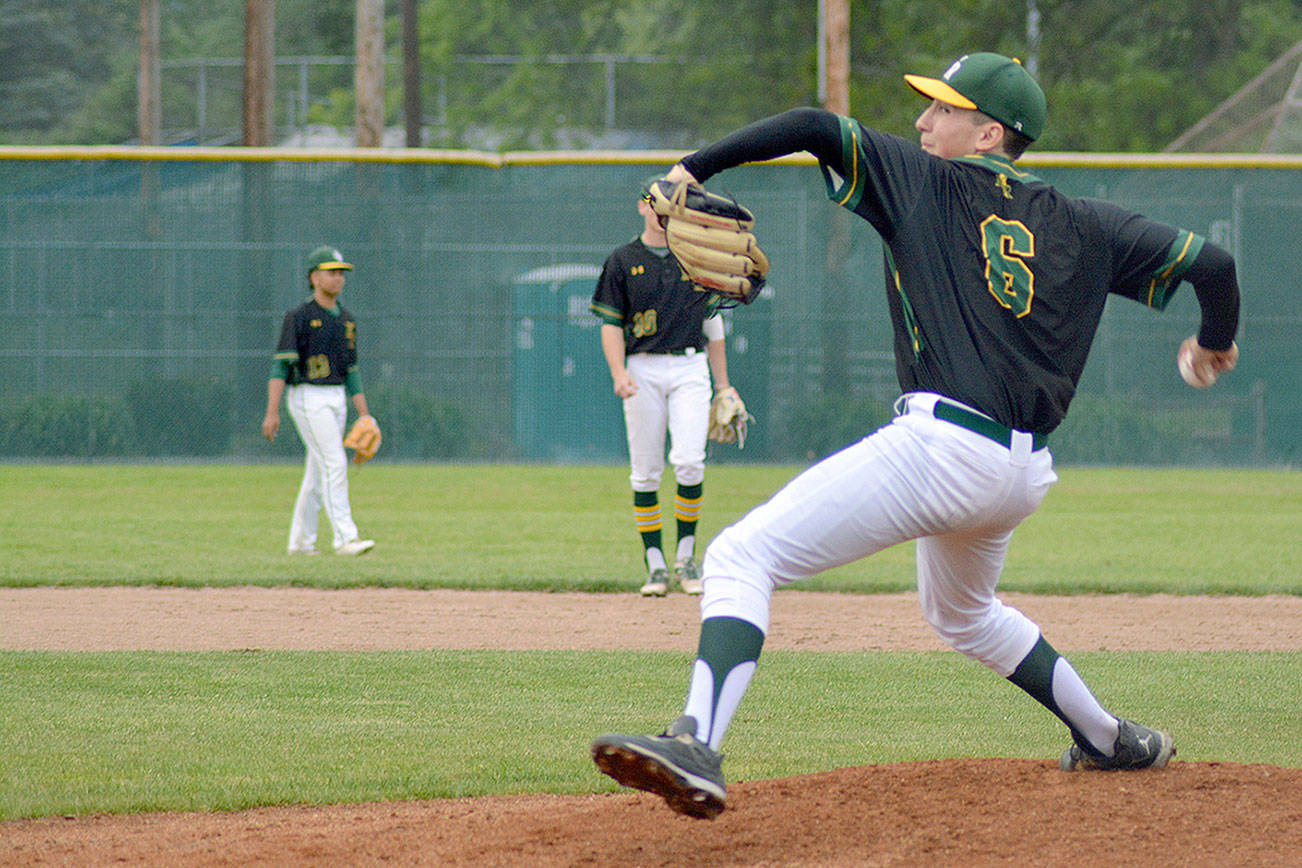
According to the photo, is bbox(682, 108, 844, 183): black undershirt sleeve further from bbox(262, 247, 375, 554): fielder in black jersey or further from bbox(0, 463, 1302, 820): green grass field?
bbox(262, 247, 375, 554): fielder in black jersey

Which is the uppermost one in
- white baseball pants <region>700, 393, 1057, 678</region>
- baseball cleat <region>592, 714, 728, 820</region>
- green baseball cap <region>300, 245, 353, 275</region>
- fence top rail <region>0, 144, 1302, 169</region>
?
fence top rail <region>0, 144, 1302, 169</region>

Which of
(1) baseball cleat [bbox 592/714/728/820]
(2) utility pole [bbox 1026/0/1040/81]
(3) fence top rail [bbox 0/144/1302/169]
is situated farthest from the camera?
(2) utility pole [bbox 1026/0/1040/81]

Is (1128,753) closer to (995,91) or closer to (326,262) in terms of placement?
(995,91)

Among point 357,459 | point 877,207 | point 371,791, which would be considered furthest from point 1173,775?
point 357,459

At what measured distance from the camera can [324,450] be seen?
873cm

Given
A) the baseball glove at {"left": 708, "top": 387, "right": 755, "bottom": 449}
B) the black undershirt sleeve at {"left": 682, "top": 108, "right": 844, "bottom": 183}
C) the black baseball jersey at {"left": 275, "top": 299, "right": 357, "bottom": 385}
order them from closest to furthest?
the black undershirt sleeve at {"left": 682, "top": 108, "right": 844, "bottom": 183}, the baseball glove at {"left": 708, "top": 387, "right": 755, "bottom": 449}, the black baseball jersey at {"left": 275, "top": 299, "right": 357, "bottom": 385}

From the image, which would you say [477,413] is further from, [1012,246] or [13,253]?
[1012,246]

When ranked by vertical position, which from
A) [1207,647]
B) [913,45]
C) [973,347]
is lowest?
[1207,647]

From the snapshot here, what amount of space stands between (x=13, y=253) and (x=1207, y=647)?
43.4ft

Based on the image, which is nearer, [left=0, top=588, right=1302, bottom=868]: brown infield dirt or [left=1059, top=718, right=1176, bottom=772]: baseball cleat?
[left=0, top=588, right=1302, bottom=868]: brown infield dirt

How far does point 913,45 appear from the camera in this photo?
31188 mm

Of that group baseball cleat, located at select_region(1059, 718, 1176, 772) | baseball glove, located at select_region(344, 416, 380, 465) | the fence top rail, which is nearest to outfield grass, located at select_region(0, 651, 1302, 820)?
baseball cleat, located at select_region(1059, 718, 1176, 772)

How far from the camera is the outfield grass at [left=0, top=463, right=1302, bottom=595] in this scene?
26.8ft

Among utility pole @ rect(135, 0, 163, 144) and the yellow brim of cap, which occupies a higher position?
utility pole @ rect(135, 0, 163, 144)
